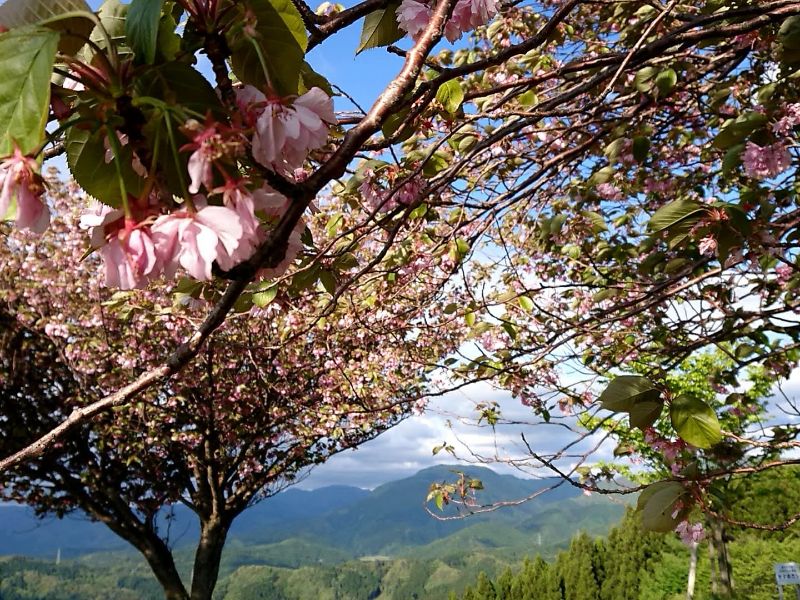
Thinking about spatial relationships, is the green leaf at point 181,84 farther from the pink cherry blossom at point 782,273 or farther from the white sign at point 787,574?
the white sign at point 787,574

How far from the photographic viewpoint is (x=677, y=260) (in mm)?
2184

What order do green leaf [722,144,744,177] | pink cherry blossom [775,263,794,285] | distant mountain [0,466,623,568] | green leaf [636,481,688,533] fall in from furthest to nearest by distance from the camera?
distant mountain [0,466,623,568] → pink cherry blossom [775,263,794,285] → green leaf [722,144,744,177] → green leaf [636,481,688,533]

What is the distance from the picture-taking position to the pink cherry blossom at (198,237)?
50cm

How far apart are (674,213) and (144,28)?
4.12ft

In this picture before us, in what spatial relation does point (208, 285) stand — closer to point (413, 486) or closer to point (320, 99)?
point (320, 99)

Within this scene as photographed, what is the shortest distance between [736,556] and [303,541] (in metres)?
46.9

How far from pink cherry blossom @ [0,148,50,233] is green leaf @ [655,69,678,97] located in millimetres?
1802

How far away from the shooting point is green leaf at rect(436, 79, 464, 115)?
1290mm

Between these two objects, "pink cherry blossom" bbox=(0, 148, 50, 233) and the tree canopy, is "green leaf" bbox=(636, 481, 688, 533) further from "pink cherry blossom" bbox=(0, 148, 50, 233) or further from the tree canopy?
"pink cherry blossom" bbox=(0, 148, 50, 233)

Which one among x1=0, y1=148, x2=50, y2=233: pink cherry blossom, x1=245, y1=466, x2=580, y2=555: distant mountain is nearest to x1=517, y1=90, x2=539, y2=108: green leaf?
x1=0, y1=148, x2=50, y2=233: pink cherry blossom

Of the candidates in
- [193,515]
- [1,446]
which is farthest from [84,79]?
[193,515]

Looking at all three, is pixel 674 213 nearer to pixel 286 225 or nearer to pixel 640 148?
pixel 640 148

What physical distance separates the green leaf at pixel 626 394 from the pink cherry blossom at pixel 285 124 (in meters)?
0.81

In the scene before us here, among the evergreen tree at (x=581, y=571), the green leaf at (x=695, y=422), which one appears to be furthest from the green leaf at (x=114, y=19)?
the evergreen tree at (x=581, y=571)
